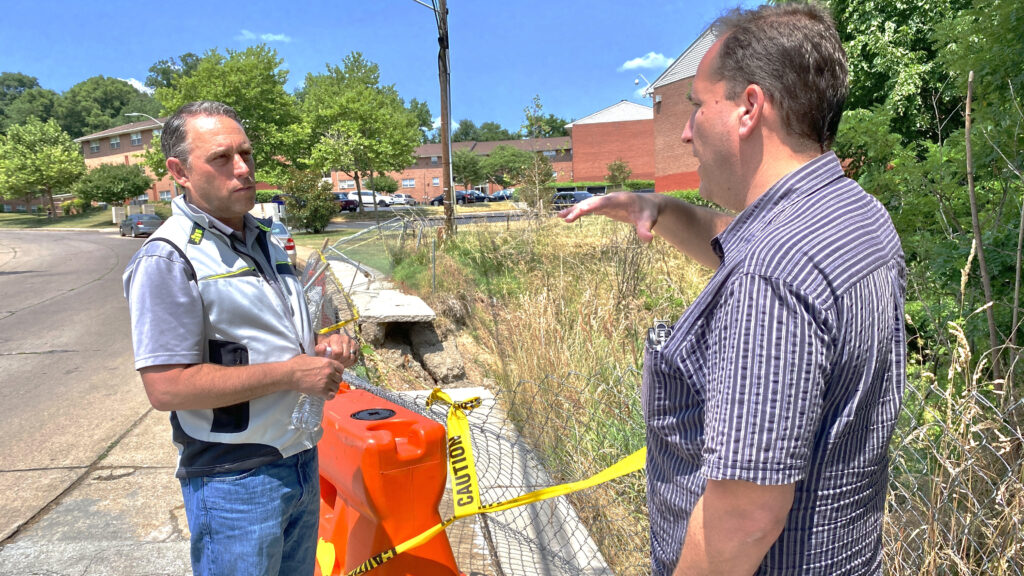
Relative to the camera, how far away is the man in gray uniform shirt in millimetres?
1757

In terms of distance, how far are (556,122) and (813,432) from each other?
9323 centimetres

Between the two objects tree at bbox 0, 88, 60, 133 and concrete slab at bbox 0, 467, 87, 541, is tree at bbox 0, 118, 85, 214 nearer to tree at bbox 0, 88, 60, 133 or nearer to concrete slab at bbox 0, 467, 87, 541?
tree at bbox 0, 88, 60, 133

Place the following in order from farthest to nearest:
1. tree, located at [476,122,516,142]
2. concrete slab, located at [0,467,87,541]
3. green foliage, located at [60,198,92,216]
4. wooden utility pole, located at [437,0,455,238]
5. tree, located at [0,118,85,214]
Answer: tree, located at [476,122,516,142], green foliage, located at [60,198,92,216], tree, located at [0,118,85,214], wooden utility pole, located at [437,0,455,238], concrete slab, located at [0,467,87,541]

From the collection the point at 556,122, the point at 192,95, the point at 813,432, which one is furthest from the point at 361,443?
the point at 556,122

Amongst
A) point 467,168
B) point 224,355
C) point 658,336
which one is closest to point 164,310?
point 224,355

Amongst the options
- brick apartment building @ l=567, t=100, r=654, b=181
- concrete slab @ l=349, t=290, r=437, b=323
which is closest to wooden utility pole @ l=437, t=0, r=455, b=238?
concrete slab @ l=349, t=290, r=437, b=323

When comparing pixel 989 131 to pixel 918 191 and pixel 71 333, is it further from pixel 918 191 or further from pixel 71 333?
pixel 71 333

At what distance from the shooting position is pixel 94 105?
325 feet

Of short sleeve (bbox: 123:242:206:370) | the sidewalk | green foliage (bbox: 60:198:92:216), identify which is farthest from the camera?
green foliage (bbox: 60:198:92:216)

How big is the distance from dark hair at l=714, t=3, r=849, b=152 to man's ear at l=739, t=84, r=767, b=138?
0.04ft

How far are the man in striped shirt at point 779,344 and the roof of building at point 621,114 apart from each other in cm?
6566

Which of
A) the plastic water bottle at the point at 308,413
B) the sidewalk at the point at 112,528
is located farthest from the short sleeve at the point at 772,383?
the sidewalk at the point at 112,528

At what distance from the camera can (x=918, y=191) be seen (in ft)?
11.5

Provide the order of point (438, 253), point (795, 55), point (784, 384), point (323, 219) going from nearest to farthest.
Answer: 1. point (784, 384)
2. point (795, 55)
3. point (438, 253)
4. point (323, 219)
